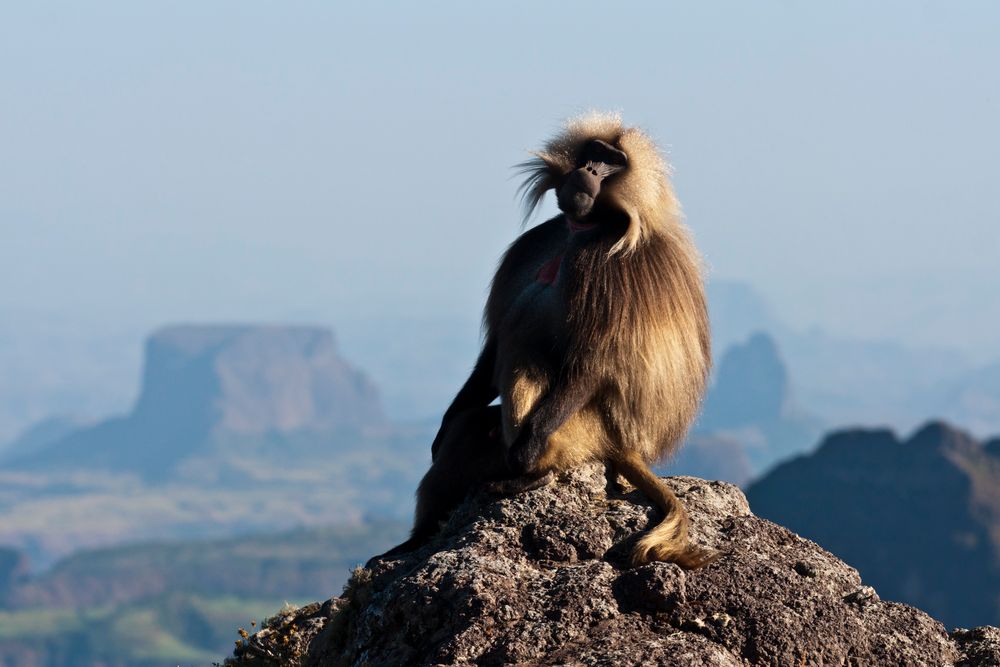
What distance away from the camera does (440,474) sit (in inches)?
469

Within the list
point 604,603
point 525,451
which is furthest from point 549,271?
point 604,603

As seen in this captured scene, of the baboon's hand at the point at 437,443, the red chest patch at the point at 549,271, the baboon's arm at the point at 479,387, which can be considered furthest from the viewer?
the baboon's arm at the point at 479,387

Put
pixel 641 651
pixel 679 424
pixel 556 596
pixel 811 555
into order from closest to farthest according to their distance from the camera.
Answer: pixel 641 651 < pixel 556 596 < pixel 811 555 < pixel 679 424

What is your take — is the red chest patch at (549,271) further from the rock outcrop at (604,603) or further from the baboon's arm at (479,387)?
the rock outcrop at (604,603)

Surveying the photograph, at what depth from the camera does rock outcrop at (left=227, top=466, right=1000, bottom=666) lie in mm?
9680

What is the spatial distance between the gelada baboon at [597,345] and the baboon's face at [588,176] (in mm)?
11

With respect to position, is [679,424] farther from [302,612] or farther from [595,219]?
[302,612]

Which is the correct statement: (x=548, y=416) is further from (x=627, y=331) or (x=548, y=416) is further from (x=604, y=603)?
(x=604, y=603)

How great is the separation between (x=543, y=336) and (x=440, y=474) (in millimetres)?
1382

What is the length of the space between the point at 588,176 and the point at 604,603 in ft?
11.2

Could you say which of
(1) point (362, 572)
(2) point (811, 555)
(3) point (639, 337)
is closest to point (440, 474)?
(1) point (362, 572)

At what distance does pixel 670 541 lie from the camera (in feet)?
35.1

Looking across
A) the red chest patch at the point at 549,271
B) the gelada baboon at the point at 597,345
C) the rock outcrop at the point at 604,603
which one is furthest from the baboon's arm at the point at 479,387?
the rock outcrop at the point at 604,603

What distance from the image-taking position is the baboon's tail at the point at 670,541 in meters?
10.5
